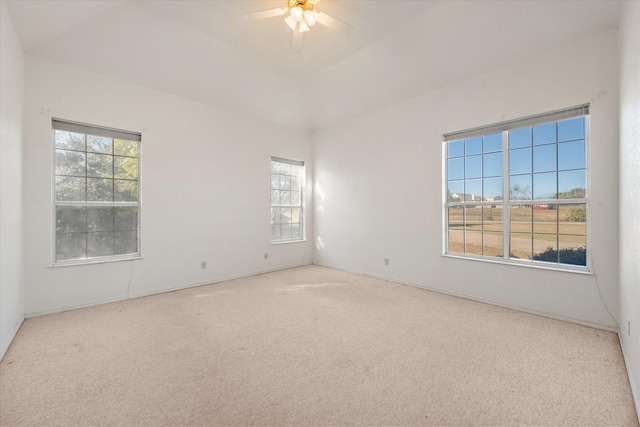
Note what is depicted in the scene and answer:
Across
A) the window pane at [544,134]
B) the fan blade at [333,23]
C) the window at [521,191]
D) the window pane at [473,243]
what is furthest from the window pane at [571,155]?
the fan blade at [333,23]

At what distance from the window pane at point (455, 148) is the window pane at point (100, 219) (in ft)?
15.2

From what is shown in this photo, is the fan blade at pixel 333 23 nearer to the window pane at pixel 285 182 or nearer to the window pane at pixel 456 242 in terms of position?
the window pane at pixel 456 242

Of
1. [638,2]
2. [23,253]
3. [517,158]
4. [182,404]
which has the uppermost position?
[638,2]

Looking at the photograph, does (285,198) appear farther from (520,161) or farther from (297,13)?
(520,161)

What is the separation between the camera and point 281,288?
159 inches

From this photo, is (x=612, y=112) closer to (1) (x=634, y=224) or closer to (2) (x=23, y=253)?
(1) (x=634, y=224)

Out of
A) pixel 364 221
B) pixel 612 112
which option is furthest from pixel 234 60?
pixel 612 112

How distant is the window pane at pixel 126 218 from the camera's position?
140 inches

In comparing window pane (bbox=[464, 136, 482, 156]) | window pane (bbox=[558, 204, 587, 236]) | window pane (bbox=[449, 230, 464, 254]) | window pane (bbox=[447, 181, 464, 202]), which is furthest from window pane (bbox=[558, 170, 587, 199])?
window pane (bbox=[449, 230, 464, 254])

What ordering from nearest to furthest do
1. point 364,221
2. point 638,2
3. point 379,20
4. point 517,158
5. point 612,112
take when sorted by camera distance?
point 638,2 < point 612,112 < point 379,20 < point 517,158 < point 364,221

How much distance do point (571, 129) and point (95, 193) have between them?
560 cm

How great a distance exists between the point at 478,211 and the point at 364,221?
5.88 ft

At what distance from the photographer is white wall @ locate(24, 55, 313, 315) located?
298cm

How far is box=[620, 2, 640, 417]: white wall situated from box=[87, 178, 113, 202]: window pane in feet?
16.3
